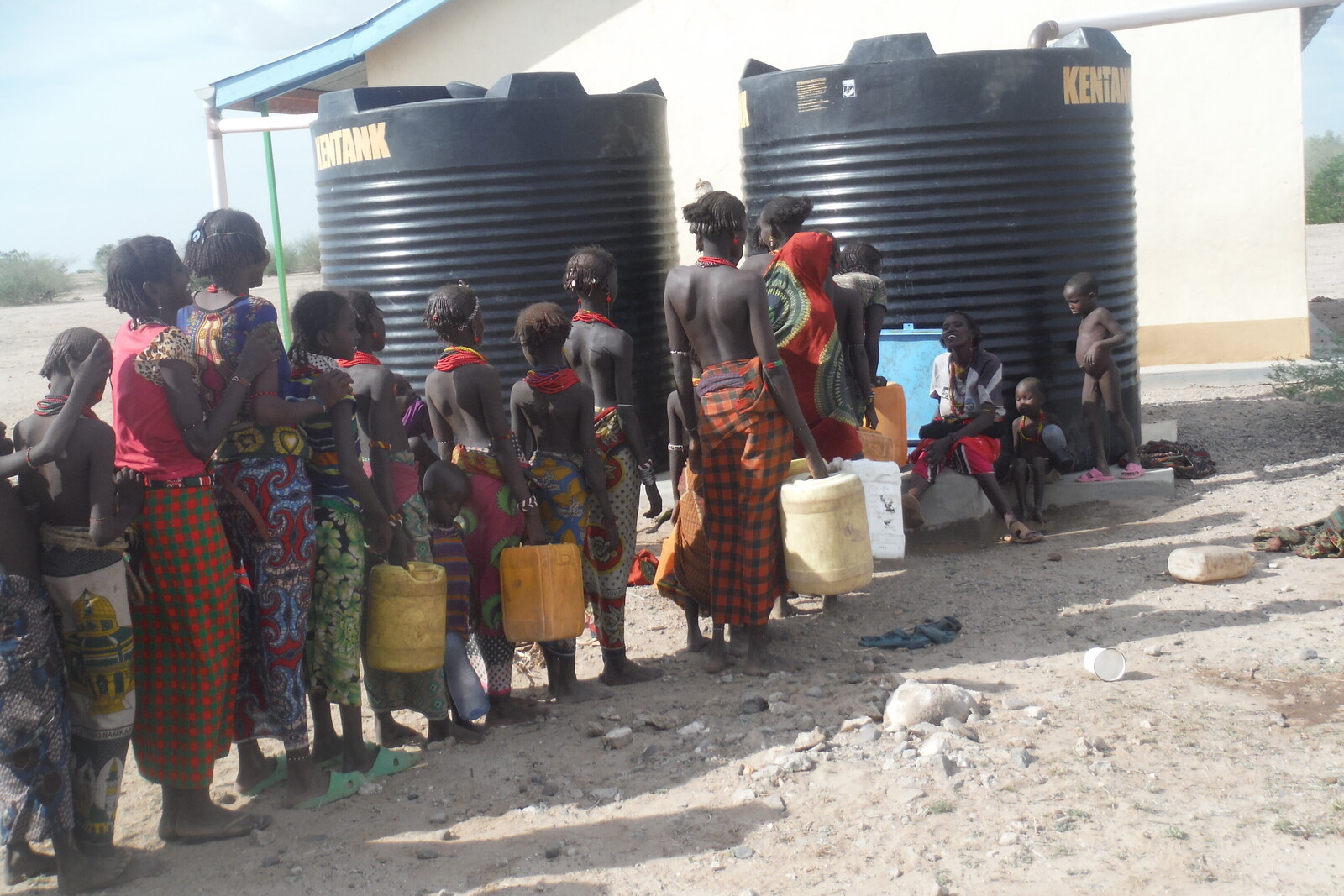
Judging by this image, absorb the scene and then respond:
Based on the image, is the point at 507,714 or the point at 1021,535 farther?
the point at 1021,535

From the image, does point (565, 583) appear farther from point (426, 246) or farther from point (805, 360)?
point (426, 246)

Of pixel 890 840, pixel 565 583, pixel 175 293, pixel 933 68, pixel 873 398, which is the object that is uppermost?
→ pixel 933 68

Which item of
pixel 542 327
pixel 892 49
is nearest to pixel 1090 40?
pixel 892 49

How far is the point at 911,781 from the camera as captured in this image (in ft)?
10.7

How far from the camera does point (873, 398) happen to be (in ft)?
17.6

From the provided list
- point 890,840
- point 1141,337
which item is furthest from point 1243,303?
point 890,840

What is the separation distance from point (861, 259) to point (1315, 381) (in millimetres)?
4099

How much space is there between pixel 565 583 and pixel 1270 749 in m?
2.09

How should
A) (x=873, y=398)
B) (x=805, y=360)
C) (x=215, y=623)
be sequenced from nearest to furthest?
(x=215, y=623), (x=805, y=360), (x=873, y=398)

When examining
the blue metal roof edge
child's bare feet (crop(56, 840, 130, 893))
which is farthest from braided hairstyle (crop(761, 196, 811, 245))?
the blue metal roof edge

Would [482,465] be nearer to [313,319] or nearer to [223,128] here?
[313,319]

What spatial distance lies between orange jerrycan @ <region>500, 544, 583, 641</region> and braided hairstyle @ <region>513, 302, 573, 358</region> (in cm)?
65

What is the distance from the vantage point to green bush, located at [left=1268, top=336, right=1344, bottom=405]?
7.72m

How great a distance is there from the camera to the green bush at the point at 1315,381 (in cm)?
772
